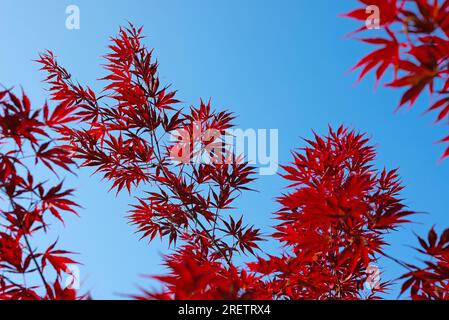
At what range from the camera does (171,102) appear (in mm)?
3127

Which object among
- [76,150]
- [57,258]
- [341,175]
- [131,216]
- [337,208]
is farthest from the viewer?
[131,216]

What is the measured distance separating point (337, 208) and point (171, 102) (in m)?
1.86

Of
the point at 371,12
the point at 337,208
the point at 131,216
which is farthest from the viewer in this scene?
the point at 131,216

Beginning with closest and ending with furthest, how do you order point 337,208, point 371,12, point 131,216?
point 371,12 → point 337,208 → point 131,216
